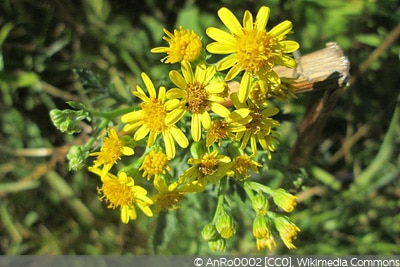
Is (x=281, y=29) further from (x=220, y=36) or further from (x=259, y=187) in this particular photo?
(x=259, y=187)

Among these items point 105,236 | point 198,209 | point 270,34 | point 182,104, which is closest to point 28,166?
point 105,236

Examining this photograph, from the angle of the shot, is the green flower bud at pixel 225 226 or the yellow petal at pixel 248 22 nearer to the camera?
the yellow petal at pixel 248 22

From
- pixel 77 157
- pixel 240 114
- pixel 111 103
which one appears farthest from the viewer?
pixel 111 103

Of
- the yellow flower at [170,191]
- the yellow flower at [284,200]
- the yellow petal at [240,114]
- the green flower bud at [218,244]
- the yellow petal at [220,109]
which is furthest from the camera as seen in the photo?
the green flower bud at [218,244]

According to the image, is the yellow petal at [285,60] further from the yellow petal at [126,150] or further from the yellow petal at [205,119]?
the yellow petal at [126,150]

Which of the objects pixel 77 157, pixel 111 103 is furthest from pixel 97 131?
pixel 111 103

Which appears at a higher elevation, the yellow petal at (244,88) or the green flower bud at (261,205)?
the yellow petal at (244,88)

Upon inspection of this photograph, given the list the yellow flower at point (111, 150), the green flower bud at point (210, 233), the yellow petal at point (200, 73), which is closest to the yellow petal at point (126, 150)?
the yellow flower at point (111, 150)

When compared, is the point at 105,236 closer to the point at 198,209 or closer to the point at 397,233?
the point at 198,209
